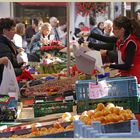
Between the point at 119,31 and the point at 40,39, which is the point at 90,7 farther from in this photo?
the point at 119,31

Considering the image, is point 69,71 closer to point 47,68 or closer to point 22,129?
point 47,68

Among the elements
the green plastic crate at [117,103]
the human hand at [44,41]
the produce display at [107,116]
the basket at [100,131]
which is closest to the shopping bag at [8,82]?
the green plastic crate at [117,103]

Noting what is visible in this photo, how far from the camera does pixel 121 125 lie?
11.6ft

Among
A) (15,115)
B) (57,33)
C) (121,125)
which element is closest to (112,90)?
(15,115)

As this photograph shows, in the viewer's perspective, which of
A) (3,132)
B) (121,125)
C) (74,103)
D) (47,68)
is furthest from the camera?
(47,68)

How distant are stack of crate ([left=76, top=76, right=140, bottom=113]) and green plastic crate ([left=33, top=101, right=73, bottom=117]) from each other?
22cm

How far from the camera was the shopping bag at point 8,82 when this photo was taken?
6.22 metres

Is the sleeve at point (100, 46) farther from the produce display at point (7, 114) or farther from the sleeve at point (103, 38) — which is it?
the produce display at point (7, 114)

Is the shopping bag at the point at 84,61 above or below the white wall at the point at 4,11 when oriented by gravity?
below

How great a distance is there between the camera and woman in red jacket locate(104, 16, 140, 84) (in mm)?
6023

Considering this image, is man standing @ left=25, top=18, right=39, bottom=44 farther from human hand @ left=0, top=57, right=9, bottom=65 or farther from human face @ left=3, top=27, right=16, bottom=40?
human hand @ left=0, top=57, right=9, bottom=65

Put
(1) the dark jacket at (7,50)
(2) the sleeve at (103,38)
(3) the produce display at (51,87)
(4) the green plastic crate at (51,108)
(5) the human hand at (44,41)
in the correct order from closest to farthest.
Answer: (4) the green plastic crate at (51,108)
(3) the produce display at (51,87)
(1) the dark jacket at (7,50)
(2) the sleeve at (103,38)
(5) the human hand at (44,41)

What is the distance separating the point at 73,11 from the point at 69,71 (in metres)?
12.3

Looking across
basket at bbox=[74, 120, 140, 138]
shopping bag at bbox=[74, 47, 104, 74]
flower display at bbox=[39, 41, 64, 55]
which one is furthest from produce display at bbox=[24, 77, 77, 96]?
flower display at bbox=[39, 41, 64, 55]
